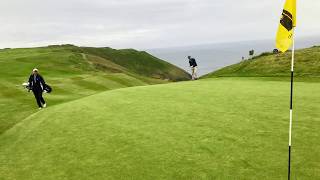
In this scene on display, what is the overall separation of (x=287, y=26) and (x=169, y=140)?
4.09 metres

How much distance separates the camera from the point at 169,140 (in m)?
10.5

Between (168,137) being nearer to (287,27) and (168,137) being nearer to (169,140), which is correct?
(169,140)

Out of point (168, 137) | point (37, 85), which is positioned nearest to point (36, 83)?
point (37, 85)

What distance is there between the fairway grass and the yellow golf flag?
2352 mm

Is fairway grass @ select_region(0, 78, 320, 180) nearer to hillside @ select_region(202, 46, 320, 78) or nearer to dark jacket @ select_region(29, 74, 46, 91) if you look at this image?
dark jacket @ select_region(29, 74, 46, 91)

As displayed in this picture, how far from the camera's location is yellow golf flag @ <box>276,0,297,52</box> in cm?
934

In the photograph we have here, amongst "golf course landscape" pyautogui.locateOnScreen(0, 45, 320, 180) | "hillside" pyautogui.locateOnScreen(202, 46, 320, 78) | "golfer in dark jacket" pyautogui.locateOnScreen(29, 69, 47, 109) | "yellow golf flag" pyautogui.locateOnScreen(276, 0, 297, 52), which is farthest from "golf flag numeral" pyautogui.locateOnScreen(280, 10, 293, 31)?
"hillside" pyautogui.locateOnScreen(202, 46, 320, 78)

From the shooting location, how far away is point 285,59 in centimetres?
2964

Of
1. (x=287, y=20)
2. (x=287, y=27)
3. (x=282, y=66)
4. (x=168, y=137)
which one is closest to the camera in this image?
(x=287, y=20)

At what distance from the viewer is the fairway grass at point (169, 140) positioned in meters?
8.60

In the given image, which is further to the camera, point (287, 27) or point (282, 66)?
point (282, 66)

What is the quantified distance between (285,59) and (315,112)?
1800 cm

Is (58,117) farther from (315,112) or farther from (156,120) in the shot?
(315,112)

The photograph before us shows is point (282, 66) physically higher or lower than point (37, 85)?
higher
